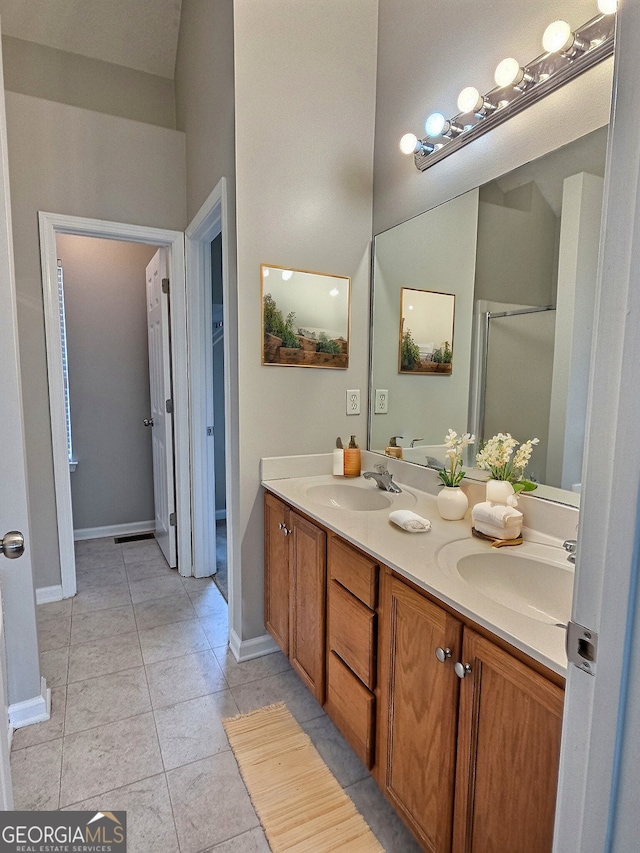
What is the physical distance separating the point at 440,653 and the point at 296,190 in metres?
1.82

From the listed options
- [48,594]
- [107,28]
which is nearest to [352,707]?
[48,594]

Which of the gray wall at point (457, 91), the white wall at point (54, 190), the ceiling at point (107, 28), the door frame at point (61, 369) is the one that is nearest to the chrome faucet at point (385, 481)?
the gray wall at point (457, 91)

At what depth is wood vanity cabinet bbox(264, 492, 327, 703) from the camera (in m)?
1.54

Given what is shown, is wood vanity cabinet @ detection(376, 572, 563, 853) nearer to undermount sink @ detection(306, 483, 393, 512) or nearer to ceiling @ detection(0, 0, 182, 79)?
undermount sink @ detection(306, 483, 393, 512)

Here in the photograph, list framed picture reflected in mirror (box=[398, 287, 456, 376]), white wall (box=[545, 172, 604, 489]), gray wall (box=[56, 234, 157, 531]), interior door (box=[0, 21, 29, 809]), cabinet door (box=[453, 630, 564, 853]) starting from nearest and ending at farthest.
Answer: cabinet door (box=[453, 630, 564, 853])
white wall (box=[545, 172, 604, 489])
interior door (box=[0, 21, 29, 809])
framed picture reflected in mirror (box=[398, 287, 456, 376])
gray wall (box=[56, 234, 157, 531])

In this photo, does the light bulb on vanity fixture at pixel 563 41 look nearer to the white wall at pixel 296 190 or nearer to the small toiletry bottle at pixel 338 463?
the white wall at pixel 296 190

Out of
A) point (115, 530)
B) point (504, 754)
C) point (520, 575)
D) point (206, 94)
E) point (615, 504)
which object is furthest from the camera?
point (115, 530)

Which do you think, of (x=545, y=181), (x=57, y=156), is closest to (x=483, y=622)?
(x=545, y=181)

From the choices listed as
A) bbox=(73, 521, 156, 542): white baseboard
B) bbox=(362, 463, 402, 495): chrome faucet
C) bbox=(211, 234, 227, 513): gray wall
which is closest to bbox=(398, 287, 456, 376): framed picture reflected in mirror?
bbox=(362, 463, 402, 495): chrome faucet

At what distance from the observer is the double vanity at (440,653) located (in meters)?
0.81

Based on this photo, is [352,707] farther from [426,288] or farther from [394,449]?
[426,288]

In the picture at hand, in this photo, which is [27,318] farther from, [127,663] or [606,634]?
[606,634]

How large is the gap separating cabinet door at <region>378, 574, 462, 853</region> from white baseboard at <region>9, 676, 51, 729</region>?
4.20ft

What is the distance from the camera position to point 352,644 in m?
1.35
